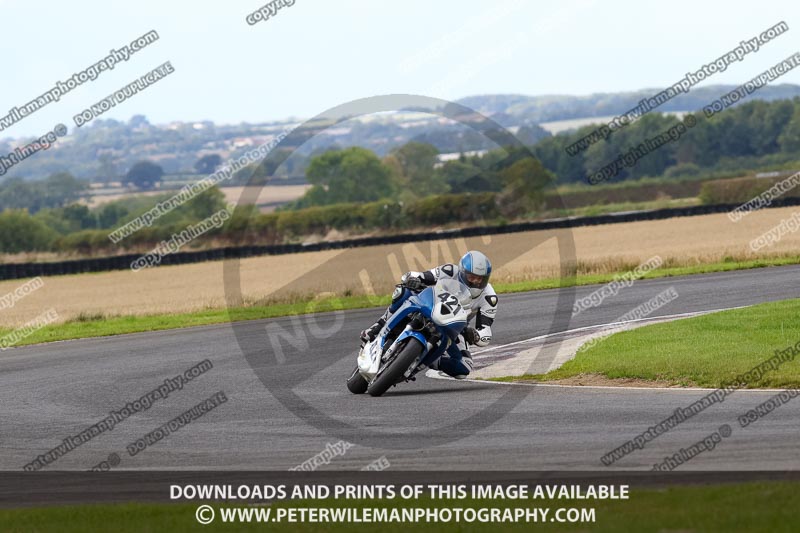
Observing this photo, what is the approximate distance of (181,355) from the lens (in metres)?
22.8

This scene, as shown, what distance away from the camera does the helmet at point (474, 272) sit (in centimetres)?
1472

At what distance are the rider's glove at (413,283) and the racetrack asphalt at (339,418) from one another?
153cm

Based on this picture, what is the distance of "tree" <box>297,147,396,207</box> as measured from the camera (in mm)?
90831

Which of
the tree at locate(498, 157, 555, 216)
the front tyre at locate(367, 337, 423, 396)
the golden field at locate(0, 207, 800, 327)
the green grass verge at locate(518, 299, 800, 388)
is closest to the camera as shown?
the front tyre at locate(367, 337, 423, 396)

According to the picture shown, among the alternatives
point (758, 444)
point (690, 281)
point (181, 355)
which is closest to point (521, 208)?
point (690, 281)

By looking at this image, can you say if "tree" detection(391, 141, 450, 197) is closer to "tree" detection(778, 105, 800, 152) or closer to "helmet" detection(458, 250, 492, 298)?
"tree" detection(778, 105, 800, 152)

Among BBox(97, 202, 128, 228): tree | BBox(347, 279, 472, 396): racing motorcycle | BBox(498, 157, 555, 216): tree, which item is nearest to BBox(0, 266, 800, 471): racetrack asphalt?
BBox(347, 279, 472, 396): racing motorcycle

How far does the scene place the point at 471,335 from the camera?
1480cm

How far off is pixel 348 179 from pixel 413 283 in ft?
269

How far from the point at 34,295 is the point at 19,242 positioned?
36747mm

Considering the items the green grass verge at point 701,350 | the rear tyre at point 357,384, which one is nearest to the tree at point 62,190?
the green grass verge at point 701,350

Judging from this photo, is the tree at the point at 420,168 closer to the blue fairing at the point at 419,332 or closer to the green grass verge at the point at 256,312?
the green grass verge at the point at 256,312
